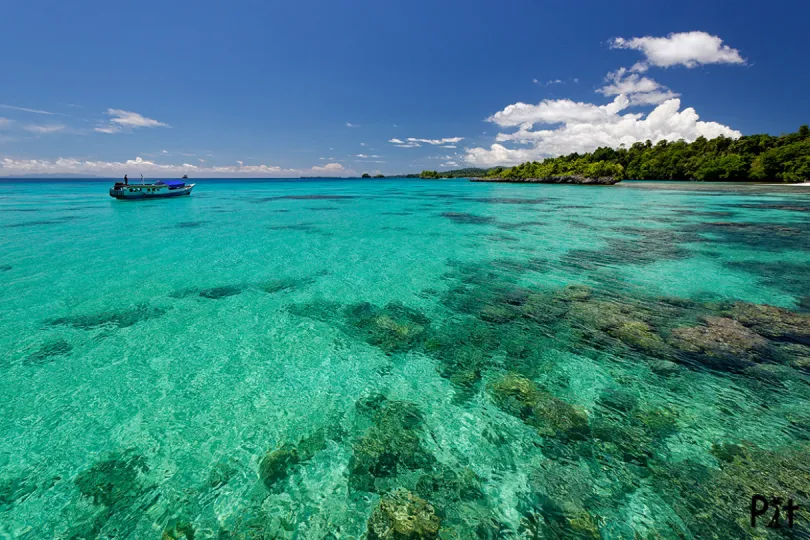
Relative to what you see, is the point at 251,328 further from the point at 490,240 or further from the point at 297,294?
the point at 490,240

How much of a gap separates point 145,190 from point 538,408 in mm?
62921

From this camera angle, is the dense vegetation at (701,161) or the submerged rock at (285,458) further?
the dense vegetation at (701,161)

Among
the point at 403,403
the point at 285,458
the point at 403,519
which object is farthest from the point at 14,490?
the point at 403,403

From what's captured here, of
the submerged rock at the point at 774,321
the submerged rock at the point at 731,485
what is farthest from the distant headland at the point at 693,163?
the submerged rock at the point at 731,485

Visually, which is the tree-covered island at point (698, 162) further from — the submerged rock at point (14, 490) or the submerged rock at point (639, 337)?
the submerged rock at point (14, 490)

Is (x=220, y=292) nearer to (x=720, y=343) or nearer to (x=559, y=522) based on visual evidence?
(x=559, y=522)

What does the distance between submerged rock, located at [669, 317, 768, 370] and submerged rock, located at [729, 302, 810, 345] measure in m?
0.40

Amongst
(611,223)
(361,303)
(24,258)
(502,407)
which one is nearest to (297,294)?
(361,303)

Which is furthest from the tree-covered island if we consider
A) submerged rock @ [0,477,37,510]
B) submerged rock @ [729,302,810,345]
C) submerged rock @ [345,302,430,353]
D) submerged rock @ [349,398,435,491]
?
submerged rock @ [0,477,37,510]

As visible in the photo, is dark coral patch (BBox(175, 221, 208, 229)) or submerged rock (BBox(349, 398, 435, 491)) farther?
dark coral patch (BBox(175, 221, 208, 229))

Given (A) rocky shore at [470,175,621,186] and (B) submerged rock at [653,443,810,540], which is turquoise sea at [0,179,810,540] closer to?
(B) submerged rock at [653,443,810,540]

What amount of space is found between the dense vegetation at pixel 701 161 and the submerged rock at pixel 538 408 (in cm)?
12641

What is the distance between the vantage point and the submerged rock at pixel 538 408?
544 centimetres

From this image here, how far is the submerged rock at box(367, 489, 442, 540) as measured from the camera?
3.89 meters
